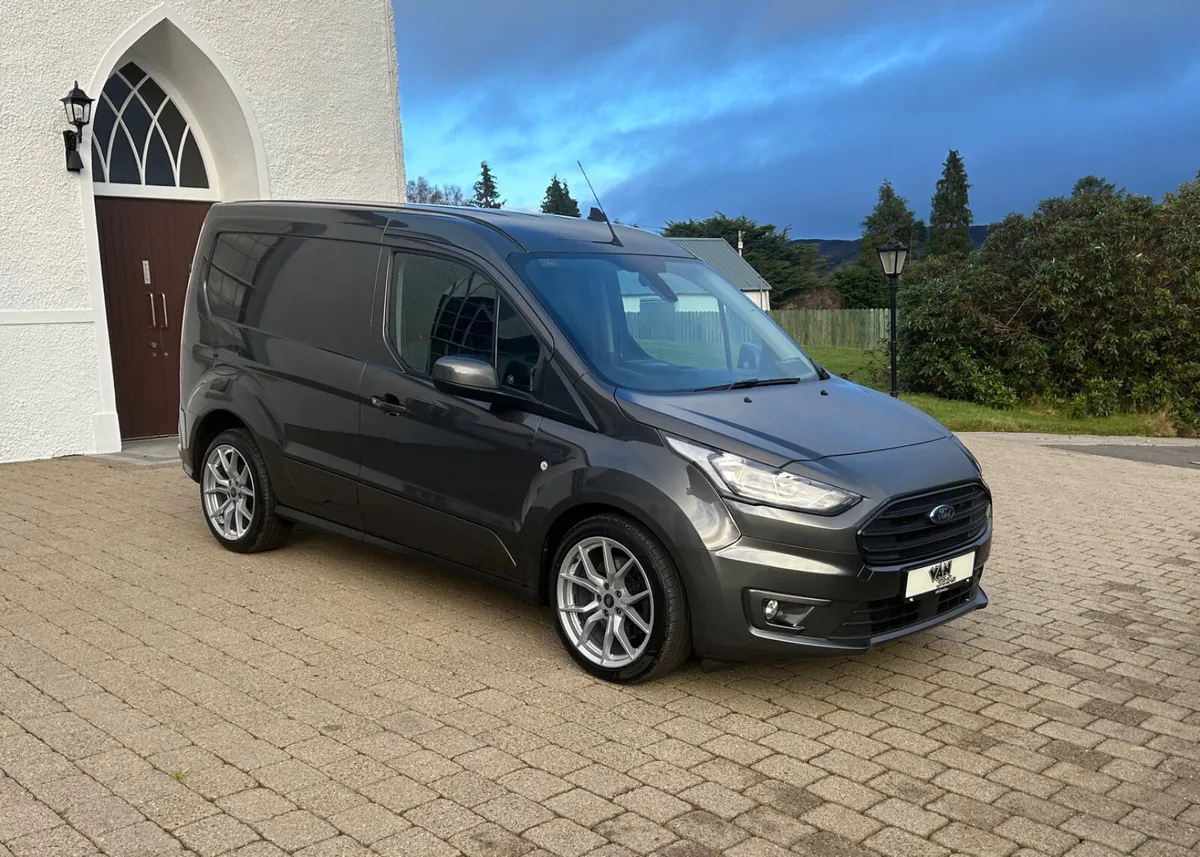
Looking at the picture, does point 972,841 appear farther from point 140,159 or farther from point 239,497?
point 140,159

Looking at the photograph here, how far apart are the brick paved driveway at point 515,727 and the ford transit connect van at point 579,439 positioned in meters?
0.38

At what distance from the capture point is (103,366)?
35.3ft

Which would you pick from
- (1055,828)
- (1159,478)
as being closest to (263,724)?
(1055,828)

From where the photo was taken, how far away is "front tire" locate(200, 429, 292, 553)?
6.41 metres

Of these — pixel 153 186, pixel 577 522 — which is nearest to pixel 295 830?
pixel 577 522

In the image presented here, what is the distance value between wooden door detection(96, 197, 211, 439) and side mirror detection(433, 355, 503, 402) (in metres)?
7.41

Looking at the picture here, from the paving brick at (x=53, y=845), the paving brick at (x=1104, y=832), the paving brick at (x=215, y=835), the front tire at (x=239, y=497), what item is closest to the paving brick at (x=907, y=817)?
the paving brick at (x=1104, y=832)

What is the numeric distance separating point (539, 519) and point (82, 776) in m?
2.06

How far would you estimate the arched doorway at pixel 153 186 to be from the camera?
11180 millimetres

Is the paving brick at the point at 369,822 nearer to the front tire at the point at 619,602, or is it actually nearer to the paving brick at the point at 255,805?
the paving brick at the point at 255,805

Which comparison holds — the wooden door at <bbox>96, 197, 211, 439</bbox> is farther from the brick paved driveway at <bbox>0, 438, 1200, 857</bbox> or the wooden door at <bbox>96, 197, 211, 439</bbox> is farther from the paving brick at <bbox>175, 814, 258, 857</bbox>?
the paving brick at <bbox>175, 814, 258, 857</bbox>

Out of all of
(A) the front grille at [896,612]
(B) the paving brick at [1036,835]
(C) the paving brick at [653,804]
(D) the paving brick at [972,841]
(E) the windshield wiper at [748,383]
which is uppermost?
(E) the windshield wiper at [748,383]

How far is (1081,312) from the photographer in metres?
19.7

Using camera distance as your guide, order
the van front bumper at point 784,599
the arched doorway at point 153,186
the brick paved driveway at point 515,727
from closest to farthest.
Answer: the brick paved driveway at point 515,727, the van front bumper at point 784,599, the arched doorway at point 153,186
